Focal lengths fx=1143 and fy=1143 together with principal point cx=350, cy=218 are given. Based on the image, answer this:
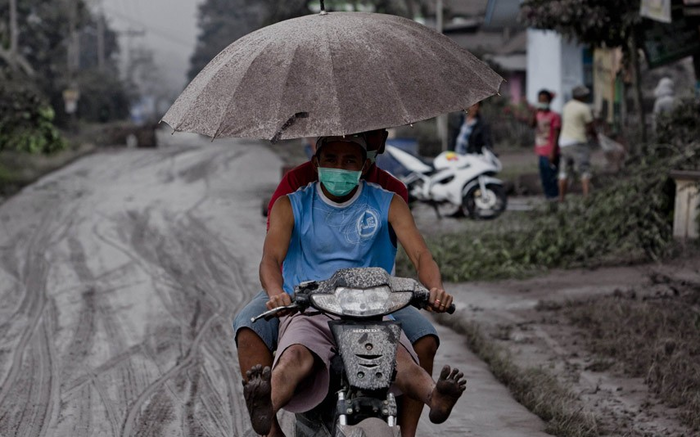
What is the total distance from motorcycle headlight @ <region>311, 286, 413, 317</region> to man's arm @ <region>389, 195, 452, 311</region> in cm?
50

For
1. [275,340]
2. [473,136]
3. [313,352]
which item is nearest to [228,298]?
[275,340]

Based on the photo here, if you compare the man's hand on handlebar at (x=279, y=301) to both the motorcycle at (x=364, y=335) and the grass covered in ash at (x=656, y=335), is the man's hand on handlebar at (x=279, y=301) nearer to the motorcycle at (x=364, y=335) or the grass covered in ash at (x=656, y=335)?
the motorcycle at (x=364, y=335)

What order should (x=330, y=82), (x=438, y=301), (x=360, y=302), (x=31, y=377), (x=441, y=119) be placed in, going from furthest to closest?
1. (x=441, y=119)
2. (x=31, y=377)
3. (x=330, y=82)
4. (x=438, y=301)
5. (x=360, y=302)

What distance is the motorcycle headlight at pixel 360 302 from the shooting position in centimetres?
427

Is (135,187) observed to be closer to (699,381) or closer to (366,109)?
(699,381)

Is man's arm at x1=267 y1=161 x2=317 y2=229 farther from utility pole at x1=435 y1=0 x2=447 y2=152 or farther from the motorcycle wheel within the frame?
utility pole at x1=435 y1=0 x2=447 y2=152

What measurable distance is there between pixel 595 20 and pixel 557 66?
1695 cm

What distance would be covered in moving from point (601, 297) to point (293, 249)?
543 cm

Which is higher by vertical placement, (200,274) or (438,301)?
(438,301)

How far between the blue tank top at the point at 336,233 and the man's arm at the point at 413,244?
42 mm

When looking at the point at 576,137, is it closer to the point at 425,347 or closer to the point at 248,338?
the point at 425,347

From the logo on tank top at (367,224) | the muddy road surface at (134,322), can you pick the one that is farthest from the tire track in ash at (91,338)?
the logo on tank top at (367,224)

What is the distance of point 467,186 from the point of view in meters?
15.9

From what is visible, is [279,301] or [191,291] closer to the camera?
[279,301]
